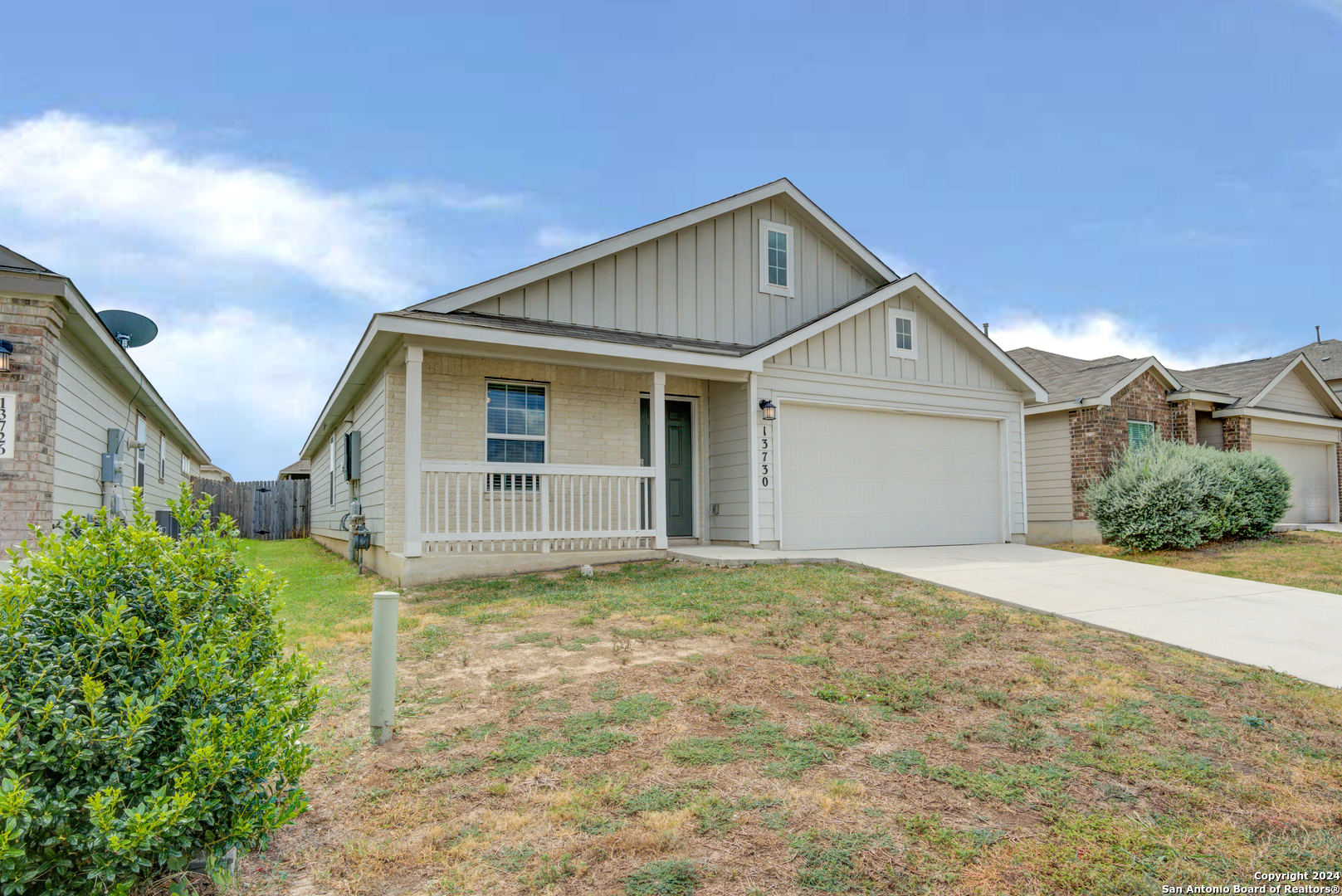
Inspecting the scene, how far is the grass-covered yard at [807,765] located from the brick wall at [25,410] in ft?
11.3

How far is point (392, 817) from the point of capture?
2900 mm

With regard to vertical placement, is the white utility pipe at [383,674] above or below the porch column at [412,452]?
below

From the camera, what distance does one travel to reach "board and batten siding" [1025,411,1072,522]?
49.6ft

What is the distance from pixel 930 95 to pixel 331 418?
12.8 m

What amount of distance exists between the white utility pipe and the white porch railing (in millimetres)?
4665

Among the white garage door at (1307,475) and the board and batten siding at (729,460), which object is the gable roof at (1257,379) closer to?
the white garage door at (1307,475)

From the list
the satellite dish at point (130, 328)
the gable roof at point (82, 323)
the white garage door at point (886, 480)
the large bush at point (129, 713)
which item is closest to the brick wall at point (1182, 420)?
the white garage door at point (886, 480)

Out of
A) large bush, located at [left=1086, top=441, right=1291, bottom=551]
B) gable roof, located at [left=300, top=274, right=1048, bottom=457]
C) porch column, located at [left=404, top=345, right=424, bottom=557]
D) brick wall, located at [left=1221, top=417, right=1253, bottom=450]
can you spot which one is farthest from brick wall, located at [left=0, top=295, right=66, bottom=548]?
brick wall, located at [left=1221, top=417, right=1253, bottom=450]

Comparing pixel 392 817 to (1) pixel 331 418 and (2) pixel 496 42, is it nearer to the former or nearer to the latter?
(2) pixel 496 42

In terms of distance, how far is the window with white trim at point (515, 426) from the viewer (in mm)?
9688

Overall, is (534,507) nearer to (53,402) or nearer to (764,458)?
(764,458)

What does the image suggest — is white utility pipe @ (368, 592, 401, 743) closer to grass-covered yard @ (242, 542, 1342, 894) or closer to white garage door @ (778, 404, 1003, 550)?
grass-covered yard @ (242, 542, 1342, 894)

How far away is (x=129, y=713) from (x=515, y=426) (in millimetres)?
7988

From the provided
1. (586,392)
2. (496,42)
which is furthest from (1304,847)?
(496,42)
